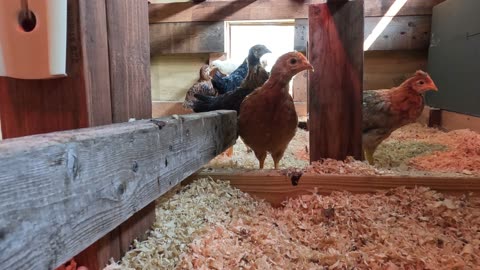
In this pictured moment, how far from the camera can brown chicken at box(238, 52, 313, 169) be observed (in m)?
1.77

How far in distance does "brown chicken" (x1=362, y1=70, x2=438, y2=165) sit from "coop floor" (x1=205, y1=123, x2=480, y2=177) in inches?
7.9

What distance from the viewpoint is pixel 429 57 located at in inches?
147

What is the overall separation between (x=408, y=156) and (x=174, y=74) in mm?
3133

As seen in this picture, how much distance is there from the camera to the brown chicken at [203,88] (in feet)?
12.1

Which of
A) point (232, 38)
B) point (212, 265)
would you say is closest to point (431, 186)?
point (212, 265)

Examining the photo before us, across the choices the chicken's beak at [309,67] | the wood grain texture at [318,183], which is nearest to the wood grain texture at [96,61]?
the wood grain texture at [318,183]

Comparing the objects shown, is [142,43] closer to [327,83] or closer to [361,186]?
→ [361,186]

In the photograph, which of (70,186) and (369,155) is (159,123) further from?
(369,155)

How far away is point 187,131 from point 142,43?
286 millimetres

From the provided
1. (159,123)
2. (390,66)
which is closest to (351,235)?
(159,123)

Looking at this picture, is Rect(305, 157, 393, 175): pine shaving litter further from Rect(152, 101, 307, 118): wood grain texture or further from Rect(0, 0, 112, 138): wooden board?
Rect(152, 101, 307, 118): wood grain texture

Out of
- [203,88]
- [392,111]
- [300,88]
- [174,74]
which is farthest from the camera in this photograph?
[174,74]

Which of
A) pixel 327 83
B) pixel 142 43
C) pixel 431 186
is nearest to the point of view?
pixel 142 43

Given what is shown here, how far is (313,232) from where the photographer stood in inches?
41.1
